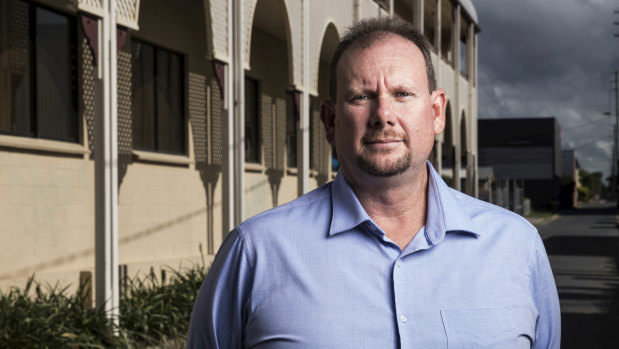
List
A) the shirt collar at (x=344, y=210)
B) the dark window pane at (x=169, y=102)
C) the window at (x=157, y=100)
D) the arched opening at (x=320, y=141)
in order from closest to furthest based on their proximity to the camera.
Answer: the shirt collar at (x=344, y=210) → the window at (x=157, y=100) → the dark window pane at (x=169, y=102) → the arched opening at (x=320, y=141)

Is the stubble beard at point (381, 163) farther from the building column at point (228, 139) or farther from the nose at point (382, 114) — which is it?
the building column at point (228, 139)

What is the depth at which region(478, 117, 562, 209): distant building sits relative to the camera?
80125 mm

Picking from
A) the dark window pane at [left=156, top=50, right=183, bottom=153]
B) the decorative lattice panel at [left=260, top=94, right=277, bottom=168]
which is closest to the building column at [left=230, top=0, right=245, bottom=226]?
the dark window pane at [left=156, top=50, right=183, bottom=153]

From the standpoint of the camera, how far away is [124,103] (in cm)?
1251

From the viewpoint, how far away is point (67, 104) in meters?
11.3

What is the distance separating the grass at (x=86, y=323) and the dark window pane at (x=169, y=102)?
429 cm

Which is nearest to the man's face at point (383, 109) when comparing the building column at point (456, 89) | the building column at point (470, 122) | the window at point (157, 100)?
the window at point (157, 100)

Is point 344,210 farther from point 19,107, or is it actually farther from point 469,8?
point 469,8

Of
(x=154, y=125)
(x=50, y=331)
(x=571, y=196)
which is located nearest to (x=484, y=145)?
(x=571, y=196)

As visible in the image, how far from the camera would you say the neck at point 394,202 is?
239 cm

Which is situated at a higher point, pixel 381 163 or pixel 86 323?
pixel 381 163

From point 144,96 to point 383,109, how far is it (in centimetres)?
1132

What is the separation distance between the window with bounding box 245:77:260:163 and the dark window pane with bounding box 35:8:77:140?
6.31m

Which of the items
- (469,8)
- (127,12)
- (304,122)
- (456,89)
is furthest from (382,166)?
(469,8)
